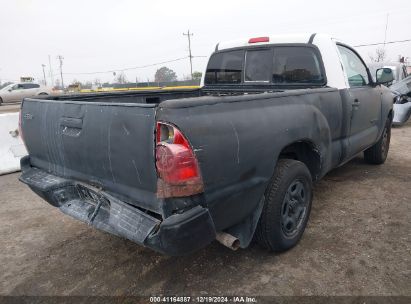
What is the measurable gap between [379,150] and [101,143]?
4.60 meters

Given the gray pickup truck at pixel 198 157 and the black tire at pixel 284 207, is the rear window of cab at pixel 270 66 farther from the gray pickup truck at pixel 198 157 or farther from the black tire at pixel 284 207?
the black tire at pixel 284 207

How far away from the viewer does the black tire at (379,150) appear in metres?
5.38

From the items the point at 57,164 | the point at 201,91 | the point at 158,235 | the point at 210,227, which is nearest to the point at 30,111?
the point at 57,164

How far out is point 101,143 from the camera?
2324mm

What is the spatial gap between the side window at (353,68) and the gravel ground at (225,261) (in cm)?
144

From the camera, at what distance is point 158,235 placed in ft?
6.73

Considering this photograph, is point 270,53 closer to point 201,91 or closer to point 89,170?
point 201,91

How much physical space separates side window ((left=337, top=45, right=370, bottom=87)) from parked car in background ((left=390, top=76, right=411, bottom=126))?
5.45 m

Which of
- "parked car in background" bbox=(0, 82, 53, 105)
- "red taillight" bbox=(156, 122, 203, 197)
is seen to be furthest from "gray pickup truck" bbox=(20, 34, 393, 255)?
"parked car in background" bbox=(0, 82, 53, 105)

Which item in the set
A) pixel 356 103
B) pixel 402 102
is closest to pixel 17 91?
pixel 402 102

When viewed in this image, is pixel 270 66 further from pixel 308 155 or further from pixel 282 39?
pixel 308 155

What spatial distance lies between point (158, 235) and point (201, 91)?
3.26 metres

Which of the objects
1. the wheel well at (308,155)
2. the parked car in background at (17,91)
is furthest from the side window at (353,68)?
the parked car in background at (17,91)

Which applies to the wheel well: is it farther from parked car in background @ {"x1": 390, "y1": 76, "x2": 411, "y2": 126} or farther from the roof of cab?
parked car in background @ {"x1": 390, "y1": 76, "x2": 411, "y2": 126}
